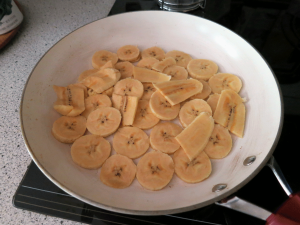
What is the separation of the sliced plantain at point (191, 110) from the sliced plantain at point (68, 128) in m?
0.47

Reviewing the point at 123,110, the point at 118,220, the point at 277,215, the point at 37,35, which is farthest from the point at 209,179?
the point at 37,35

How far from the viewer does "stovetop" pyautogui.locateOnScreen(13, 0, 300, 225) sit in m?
0.81

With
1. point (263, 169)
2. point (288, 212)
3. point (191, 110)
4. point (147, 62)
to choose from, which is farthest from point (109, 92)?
point (288, 212)

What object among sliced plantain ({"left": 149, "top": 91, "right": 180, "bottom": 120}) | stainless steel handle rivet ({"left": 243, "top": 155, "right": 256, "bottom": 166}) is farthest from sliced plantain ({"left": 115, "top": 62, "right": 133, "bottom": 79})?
stainless steel handle rivet ({"left": 243, "top": 155, "right": 256, "bottom": 166})

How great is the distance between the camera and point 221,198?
0.72 meters

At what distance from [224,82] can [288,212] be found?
67 centimetres

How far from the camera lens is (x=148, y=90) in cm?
119

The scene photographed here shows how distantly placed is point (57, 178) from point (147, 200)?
13.3 inches

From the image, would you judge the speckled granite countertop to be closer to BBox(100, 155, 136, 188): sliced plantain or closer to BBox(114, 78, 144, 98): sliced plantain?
BBox(100, 155, 136, 188): sliced plantain

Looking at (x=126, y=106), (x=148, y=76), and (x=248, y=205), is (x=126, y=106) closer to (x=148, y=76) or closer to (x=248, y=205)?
(x=148, y=76)

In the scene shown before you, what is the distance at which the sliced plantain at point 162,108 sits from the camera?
1.06 metres

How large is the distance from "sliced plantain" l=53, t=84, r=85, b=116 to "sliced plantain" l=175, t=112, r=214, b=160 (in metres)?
0.50

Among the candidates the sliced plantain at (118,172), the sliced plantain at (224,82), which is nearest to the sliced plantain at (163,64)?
the sliced plantain at (224,82)

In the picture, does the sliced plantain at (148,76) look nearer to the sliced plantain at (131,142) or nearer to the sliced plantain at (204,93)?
the sliced plantain at (204,93)
